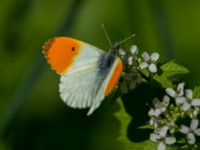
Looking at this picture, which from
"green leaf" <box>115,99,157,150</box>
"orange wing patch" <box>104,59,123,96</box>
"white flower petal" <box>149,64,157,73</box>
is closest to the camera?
"orange wing patch" <box>104,59,123,96</box>

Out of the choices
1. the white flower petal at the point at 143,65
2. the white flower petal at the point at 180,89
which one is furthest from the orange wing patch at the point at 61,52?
the white flower petal at the point at 180,89

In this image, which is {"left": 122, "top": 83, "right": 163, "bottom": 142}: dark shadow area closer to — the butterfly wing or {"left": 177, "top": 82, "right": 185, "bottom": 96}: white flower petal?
{"left": 177, "top": 82, "right": 185, "bottom": 96}: white flower petal

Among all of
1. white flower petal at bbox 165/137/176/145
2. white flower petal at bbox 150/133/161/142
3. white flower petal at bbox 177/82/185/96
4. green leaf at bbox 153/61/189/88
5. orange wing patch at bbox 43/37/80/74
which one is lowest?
white flower petal at bbox 165/137/176/145

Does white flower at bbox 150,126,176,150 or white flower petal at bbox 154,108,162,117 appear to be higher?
white flower petal at bbox 154,108,162,117

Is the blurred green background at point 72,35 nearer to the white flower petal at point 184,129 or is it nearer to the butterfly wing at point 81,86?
the butterfly wing at point 81,86

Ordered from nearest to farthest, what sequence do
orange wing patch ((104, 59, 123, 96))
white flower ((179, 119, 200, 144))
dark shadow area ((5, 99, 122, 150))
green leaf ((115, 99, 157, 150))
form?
orange wing patch ((104, 59, 123, 96))
white flower ((179, 119, 200, 144))
green leaf ((115, 99, 157, 150))
dark shadow area ((5, 99, 122, 150))

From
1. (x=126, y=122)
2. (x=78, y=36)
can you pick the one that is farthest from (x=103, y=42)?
(x=126, y=122)

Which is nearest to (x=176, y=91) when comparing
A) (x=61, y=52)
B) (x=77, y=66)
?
(x=77, y=66)

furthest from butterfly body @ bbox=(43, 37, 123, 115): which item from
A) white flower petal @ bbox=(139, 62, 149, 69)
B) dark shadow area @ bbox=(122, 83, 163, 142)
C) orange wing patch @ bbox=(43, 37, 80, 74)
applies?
dark shadow area @ bbox=(122, 83, 163, 142)
